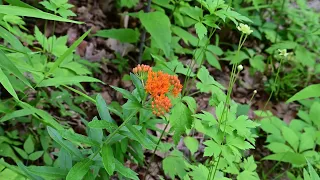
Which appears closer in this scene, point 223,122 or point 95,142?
point 95,142

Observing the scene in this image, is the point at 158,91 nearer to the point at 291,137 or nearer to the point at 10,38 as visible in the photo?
the point at 10,38

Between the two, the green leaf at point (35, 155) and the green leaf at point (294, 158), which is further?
the green leaf at point (294, 158)

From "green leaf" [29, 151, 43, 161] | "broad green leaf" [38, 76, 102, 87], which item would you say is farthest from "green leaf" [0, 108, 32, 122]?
"green leaf" [29, 151, 43, 161]

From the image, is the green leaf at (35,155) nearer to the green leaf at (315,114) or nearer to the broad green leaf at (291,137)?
the broad green leaf at (291,137)

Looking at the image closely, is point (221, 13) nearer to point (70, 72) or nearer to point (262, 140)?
point (70, 72)

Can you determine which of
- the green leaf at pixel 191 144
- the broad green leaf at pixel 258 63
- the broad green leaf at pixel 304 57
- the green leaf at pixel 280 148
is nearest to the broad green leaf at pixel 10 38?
the green leaf at pixel 191 144

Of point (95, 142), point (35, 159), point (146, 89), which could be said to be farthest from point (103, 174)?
point (35, 159)

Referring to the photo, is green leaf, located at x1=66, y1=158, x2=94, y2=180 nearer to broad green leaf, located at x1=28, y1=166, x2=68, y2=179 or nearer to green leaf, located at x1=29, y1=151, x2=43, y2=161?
broad green leaf, located at x1=28, y1=166, x2=68, y2=179
